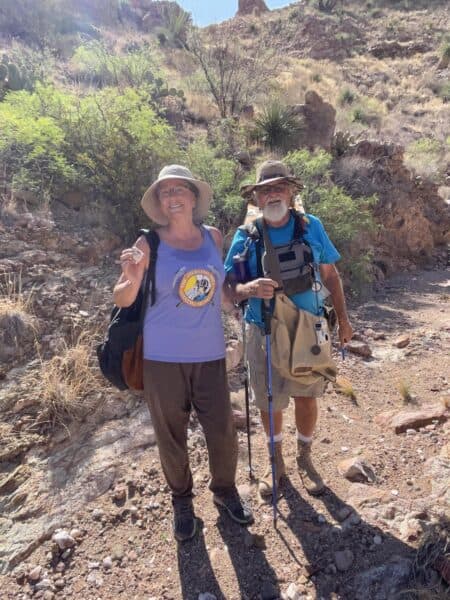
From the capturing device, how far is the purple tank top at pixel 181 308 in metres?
2.16

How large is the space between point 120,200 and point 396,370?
3.87 m

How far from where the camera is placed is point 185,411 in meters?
2.33

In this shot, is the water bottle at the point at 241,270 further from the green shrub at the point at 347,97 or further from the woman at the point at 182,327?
the green shrub at the point at 347,97

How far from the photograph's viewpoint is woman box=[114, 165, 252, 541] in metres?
2.16

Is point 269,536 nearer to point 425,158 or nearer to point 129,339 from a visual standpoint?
point 129,339

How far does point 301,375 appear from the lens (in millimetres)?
2580

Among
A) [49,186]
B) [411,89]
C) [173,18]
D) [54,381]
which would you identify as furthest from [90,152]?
[411,89]

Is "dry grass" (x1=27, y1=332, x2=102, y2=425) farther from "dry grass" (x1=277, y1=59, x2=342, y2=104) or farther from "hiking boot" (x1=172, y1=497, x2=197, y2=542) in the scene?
"dry grass" (x1=277, y1=59, x2=342, y2=104)

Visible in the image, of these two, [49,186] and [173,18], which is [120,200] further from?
[173,18]

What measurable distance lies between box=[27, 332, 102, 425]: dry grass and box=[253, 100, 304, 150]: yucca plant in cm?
704

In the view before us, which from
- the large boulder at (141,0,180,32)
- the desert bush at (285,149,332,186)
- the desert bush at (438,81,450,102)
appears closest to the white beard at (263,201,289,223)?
the desert bush at (285,149,332,186)

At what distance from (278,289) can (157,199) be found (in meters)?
0.84

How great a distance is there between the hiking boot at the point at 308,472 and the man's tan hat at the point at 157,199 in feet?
5.37

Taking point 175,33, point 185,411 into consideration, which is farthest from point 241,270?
point 175,33
